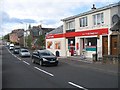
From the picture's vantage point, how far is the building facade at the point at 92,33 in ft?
90.2

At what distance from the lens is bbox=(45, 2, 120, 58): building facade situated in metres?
27.5

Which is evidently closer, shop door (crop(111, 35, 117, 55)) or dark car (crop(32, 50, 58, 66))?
dark car (crop(32, 50, 58, 66))

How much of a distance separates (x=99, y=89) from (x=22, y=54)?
1282 inches

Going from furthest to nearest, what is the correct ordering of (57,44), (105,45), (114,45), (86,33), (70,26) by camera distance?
(57,44) → (70,26) → (86,33) → (105,45) → (114,45)

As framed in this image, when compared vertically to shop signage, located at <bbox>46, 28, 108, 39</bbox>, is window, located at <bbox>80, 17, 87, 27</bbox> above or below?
above

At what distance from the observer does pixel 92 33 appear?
102 ft

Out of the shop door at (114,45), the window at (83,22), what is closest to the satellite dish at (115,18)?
the shop door at (114,45)

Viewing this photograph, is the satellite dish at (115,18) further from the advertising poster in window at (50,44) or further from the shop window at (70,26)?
the advertising poster in window at (50,44)

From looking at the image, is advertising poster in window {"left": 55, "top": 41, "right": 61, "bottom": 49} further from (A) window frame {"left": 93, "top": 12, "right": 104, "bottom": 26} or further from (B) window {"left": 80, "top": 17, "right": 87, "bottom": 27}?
(A) window frame {"left": 93, "top": 12, "right": 104, "bottom": 26}

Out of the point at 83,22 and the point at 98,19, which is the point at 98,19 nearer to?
the point at 98,19

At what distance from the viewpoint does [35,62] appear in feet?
92.1

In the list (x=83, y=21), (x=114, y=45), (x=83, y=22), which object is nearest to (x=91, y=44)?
(x=83, y=22)

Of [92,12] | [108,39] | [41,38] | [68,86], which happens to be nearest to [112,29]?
[108,39]

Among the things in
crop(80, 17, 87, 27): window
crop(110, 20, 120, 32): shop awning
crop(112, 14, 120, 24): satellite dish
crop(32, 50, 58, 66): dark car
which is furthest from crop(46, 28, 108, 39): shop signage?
crop(32, 50, 58, 66): dark car
